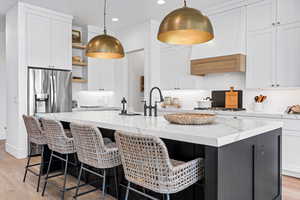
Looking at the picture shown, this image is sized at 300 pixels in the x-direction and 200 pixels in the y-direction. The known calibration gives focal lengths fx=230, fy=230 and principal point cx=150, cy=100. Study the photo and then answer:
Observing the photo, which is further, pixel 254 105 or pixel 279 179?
pixel 254 105

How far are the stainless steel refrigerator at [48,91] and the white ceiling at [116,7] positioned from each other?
126 cm

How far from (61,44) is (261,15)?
391 cm

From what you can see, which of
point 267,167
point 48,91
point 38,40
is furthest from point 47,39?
point 267,167

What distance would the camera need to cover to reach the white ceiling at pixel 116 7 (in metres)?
4.26

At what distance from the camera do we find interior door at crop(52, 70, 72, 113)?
4668 mm

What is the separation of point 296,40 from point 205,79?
1.84 meters

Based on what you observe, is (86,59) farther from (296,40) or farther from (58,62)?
(296,40)

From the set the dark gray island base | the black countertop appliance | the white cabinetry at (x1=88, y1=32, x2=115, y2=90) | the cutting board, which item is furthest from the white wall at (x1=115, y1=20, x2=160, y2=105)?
the dark gray island base

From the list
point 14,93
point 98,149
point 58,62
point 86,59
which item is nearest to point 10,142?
point 14,93

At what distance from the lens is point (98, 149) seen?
1910 millimetres

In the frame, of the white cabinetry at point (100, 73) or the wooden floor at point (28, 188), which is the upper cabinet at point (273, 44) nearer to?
the wooden floor at point (28, 188)

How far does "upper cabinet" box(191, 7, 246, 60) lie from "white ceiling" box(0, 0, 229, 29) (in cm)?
31

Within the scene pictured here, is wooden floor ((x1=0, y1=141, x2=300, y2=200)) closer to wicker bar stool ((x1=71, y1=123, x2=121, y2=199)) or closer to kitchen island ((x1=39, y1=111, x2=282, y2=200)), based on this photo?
kitchen island ((x1=39, y1=111, x2=282, y2=200))

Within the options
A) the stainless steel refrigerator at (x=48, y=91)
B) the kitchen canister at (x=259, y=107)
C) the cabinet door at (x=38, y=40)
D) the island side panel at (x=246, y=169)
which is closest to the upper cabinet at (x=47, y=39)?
the cabinet door at (x=38, y=40)
